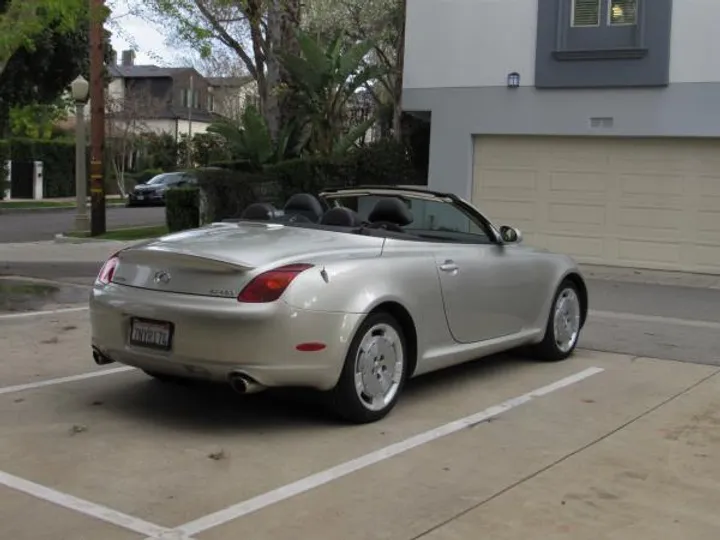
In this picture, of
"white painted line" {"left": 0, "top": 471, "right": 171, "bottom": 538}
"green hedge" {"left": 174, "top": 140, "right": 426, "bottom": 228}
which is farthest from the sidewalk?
"white painted line" {"left": 0, "top": 471, "right": 171, "bottom": 538}

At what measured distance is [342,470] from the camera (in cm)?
486

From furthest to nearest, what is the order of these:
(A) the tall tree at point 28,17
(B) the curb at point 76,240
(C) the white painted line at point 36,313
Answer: (B) the curb at point 76,240 < (A) the tall tree at point 28,17 < (C) the white painted line at point 36,313

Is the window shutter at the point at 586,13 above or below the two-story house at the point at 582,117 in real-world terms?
above

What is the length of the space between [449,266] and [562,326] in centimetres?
192

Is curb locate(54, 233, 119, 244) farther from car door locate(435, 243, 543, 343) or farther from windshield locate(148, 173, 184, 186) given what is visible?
windshield locate(148, 173, 184, 186)

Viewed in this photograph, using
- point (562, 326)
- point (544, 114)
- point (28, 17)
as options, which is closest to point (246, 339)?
point (562, 326)

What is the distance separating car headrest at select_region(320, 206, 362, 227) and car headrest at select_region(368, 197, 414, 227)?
0.77 feet

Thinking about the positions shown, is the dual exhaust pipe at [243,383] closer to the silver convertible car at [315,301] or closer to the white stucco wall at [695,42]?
the silver convertible car at [315,301]

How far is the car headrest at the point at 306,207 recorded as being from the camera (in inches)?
268

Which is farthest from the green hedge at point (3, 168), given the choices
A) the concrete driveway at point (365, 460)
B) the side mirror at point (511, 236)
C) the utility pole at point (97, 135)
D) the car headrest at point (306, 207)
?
the side mirror at point (511, 236)

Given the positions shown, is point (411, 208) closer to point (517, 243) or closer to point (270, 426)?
point (517, 243)

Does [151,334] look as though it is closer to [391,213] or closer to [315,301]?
[315,301]

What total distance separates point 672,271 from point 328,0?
1229cm

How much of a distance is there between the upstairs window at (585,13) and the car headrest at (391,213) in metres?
10.5
